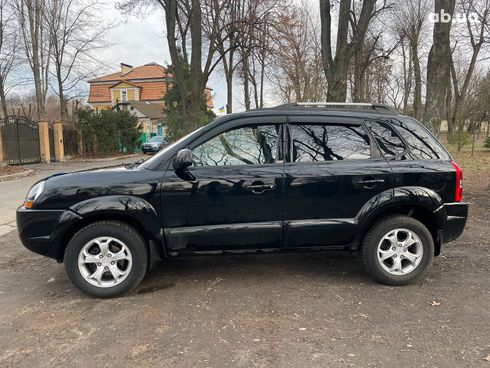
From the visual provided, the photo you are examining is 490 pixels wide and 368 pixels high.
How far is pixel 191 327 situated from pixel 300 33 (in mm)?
27966

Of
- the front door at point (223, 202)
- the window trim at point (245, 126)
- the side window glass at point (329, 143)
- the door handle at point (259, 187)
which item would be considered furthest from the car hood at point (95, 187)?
the side window glass at point (329, 143)

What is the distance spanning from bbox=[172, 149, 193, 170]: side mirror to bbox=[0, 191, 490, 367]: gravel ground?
1.29 meters

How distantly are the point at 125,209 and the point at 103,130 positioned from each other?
74.4 feet

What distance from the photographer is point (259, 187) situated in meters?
3.90

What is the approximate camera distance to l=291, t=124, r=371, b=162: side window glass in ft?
13.4

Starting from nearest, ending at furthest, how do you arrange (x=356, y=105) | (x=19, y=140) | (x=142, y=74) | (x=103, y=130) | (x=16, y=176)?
1. (x=356, y=105)
2. (x=16, y=176)
3. (x=19, y=140)
4. (x=103, y=130)
5. (x=142, y=74)

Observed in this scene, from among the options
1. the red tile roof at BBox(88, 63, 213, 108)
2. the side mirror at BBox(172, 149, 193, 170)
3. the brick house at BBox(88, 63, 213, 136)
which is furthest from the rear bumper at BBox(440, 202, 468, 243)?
the red tile roof at BBox(88, 63, 213, 108)

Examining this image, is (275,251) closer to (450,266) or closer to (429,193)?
(429,193)

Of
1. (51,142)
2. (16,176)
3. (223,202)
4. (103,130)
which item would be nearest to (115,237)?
(223,202)

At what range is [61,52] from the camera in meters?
27.0

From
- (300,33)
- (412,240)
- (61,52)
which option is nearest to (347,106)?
(412,240)

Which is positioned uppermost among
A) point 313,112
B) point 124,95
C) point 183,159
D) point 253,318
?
point 124,95

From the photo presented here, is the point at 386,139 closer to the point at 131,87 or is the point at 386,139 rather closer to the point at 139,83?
the point at 131,87

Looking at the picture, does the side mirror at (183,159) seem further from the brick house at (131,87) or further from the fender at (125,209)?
the brick house at (131,87)
